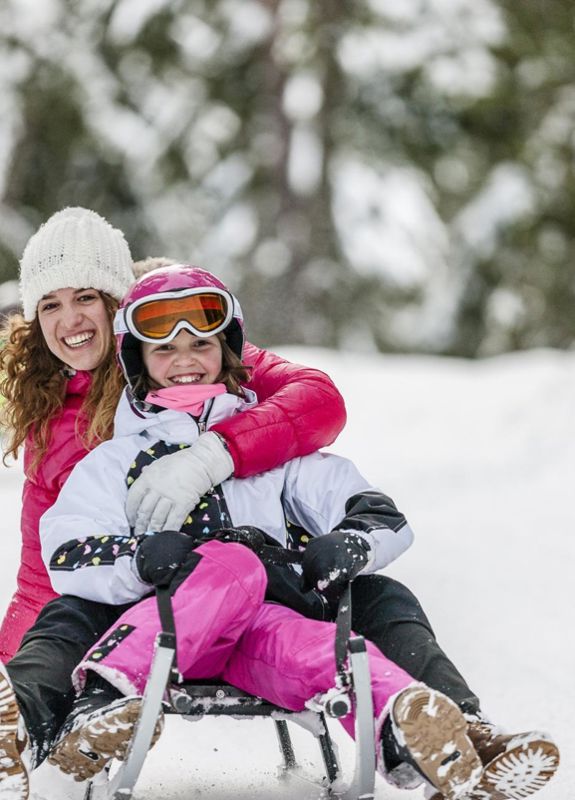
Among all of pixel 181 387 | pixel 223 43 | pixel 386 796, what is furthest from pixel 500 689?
pixel 223 43

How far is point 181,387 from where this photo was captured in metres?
2.71

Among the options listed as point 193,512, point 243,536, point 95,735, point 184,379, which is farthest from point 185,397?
point 95,735

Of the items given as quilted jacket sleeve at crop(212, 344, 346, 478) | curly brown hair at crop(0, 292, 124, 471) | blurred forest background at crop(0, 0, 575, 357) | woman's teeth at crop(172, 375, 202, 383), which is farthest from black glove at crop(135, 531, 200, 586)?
blurred forest background at crop(0, 0, 575, 357)

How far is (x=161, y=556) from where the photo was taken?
219 centimetres

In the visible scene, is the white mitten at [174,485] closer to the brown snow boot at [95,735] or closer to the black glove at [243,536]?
the black glove at [243,536]

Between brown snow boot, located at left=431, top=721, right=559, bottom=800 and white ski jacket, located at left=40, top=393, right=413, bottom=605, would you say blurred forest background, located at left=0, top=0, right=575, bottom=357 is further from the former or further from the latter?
brown snow boot, located at left=431, top=721, right=559, bottom=800

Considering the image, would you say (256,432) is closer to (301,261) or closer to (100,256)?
(100,256)

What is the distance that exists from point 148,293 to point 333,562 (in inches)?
33.7

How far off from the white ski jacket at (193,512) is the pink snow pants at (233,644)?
134mm

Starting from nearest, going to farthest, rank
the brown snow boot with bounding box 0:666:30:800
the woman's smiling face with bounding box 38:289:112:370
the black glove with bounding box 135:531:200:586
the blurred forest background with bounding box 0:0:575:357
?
1. the brown snow boot with bounding box 0:666:30:800
2. the black glove with bounding box 135:531:200:586
3. the woman's smiling face with bounding box 38:289:112:370
4. the blurred forest background with bounding box 0:0:575:357

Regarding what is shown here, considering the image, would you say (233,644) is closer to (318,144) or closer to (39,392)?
(39,392)

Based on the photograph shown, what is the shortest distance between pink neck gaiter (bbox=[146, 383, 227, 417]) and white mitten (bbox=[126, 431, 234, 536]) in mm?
191

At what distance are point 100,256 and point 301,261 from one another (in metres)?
11.6

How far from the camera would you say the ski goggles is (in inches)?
108
